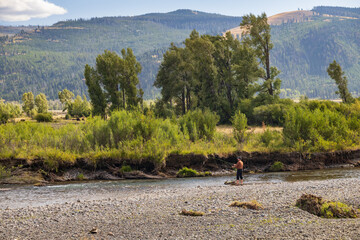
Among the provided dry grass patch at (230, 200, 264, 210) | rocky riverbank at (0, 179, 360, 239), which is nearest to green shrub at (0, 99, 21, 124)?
rocky riverbank at (0, 179, 360, 239)

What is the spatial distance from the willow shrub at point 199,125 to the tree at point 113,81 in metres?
30.7

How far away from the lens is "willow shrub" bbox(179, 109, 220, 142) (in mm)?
40478

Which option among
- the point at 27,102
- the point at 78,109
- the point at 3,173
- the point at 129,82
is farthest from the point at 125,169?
the point at 27,102

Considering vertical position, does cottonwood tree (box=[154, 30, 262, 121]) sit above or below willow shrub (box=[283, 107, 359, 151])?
above

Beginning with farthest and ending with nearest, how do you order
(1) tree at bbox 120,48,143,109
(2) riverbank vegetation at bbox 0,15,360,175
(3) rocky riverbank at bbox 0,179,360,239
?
(1) tree at bbox 120,48,143,109 < (2) riverbank vegetation at bbox 0,15,360,175 < (3) rocky riverbank at bbox 0,179,360,239

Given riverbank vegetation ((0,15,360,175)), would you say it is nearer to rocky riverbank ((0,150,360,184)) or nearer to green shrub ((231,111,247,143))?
green shrub ((231,111,247,143))

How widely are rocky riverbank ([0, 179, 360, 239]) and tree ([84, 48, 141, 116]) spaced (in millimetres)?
53466

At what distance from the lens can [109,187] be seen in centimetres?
2684

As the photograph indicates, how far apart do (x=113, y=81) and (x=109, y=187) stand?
4919cm

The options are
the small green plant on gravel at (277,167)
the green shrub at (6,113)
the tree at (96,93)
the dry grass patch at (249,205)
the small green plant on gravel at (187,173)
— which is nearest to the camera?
the dry grass patch at (249,205)

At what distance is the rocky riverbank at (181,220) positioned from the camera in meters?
14.0

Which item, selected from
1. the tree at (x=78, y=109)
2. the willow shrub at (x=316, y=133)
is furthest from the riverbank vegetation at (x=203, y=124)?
the tree at (x=78, y=109)

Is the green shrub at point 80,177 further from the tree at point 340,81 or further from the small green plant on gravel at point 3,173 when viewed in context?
the tree at point 340,81

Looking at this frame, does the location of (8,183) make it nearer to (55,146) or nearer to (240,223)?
(55,146)
